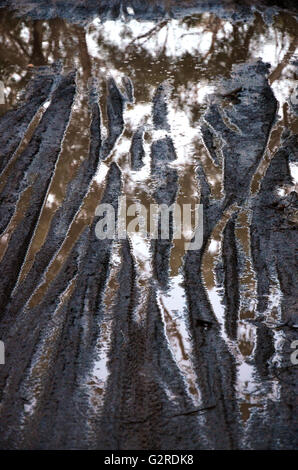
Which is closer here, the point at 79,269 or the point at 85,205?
the point at 79,269

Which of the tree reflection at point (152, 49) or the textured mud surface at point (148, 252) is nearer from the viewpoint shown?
the textured mud surface at point (148, 252)

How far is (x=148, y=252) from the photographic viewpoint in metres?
5.14

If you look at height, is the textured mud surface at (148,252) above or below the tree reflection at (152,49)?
below

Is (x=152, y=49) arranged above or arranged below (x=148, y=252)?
above

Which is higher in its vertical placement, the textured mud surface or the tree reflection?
the tree reflection

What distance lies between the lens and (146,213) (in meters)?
5.68

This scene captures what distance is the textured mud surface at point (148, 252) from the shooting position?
3707 mm

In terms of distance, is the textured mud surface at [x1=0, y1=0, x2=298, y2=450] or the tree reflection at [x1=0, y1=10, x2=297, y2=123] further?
the tree reflection at [x1=0, y1=10, x2=297, y2=123]

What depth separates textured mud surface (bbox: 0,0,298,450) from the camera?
3707 mm

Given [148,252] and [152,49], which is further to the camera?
[152,49]

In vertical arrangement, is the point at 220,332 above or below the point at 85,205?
below

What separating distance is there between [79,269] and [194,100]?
11.9 ft

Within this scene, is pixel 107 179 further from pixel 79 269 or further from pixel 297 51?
pixel 297 51
